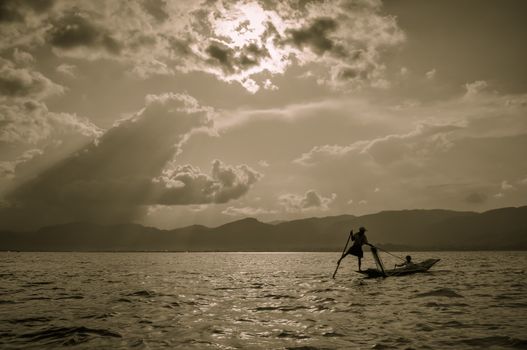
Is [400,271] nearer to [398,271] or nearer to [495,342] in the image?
[398,271]

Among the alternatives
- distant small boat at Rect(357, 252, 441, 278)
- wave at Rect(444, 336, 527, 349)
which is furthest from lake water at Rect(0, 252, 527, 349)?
distant small boat at Rect(357, 252, 441, 278)

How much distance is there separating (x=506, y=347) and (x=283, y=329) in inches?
286

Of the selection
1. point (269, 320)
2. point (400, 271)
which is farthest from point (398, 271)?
A: point (269, 320)

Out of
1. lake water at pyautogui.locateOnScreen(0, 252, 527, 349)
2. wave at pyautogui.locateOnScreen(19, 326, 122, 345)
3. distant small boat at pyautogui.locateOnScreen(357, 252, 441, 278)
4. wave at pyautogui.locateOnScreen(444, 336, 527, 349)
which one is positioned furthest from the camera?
distant small boat at pyautogui.locateOnScreen(357, 252, 441, 278)

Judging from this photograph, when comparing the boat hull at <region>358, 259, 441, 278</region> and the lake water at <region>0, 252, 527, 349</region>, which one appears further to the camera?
the boat hull at <region>358, 259, 441, 278</region>

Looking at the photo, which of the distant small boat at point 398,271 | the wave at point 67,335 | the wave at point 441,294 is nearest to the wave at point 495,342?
the wave at point 67,335

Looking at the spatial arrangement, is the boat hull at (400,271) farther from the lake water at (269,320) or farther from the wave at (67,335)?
the wave at (67,335)

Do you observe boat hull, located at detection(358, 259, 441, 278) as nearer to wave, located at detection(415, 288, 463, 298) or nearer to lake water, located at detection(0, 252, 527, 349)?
lake water, located at detection(0, 252, 527, 349)

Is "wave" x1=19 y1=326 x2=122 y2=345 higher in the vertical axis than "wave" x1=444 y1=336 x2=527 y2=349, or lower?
lower

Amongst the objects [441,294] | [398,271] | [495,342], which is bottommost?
[441,294]

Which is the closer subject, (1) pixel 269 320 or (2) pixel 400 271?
(1) pixel 269 320

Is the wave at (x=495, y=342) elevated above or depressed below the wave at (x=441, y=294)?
above

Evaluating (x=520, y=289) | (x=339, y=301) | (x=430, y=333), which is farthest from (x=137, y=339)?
(x=520, y=289)

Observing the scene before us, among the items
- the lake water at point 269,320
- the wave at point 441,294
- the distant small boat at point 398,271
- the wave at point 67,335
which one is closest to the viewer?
the lake water at point 269,320
